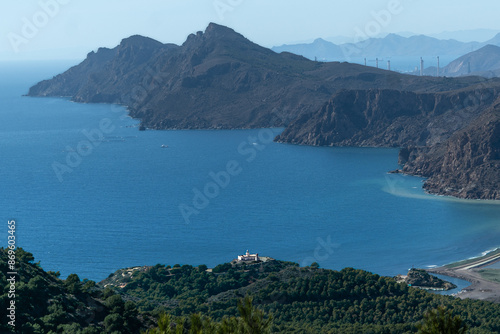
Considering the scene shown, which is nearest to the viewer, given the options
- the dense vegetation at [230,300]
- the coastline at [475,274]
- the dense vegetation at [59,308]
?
the dense vegetation at [59,308]

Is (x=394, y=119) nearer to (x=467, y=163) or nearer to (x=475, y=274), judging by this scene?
(x=467, y=163)

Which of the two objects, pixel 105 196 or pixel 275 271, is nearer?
pixel 275 271

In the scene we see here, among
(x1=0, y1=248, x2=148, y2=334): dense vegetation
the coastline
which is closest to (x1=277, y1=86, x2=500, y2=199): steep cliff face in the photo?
the coastline

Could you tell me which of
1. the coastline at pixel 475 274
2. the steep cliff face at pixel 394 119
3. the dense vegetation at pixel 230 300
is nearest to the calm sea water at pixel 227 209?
the coastline at pixel 475 274

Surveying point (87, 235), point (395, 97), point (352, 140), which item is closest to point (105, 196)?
point (87, 235)

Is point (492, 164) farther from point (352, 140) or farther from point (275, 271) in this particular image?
point (275, 271)

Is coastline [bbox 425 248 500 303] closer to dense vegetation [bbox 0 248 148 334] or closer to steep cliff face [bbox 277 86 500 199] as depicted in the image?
dense vegetation [bbox 0 248 148 334]

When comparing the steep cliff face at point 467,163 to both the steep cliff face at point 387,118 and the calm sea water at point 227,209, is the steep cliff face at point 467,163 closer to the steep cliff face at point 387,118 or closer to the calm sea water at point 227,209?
the calm sea water at point 227,209
